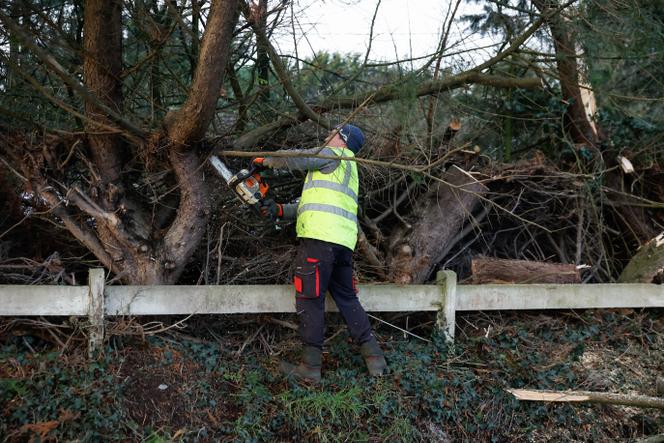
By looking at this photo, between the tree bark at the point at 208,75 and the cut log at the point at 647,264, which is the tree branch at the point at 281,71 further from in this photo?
the cut log at the point at 647,264

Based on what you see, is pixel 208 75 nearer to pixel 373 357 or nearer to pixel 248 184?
pixel 248 184

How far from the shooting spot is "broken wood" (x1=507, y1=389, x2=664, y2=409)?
15.4ft

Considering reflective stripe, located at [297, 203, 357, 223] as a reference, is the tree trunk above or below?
below

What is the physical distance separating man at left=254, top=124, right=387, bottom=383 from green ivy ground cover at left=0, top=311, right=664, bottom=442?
230mm

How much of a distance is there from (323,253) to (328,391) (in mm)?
989

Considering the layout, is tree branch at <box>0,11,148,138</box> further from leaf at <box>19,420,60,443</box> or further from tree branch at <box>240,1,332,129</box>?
leaf at <box>19,420,60,443</box>

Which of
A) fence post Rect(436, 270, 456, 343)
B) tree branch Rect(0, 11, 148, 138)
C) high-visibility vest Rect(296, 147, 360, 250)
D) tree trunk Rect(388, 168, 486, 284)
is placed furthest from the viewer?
tree trunk Rect(388, 168, 486, 284)

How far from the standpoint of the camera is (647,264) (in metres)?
6.23

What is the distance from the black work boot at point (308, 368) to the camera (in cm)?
474

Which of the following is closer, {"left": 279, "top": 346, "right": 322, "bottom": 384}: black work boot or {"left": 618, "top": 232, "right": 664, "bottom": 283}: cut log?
{"left": 279, "top": 346, "right": 322, "bottom": 384}: black work boot

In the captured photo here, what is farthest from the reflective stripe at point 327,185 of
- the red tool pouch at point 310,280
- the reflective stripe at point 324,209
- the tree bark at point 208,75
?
the tree bark at point 208,75

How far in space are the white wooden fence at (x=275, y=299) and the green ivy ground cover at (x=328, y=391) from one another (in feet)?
0.86


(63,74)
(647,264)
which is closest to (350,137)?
(63,74)

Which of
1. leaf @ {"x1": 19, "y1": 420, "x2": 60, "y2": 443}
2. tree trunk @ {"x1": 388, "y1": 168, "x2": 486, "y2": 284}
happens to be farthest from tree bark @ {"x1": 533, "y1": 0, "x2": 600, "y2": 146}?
leaf @ {"x1": 19, "y1": 420, "x2": 60, "y2": 443}
